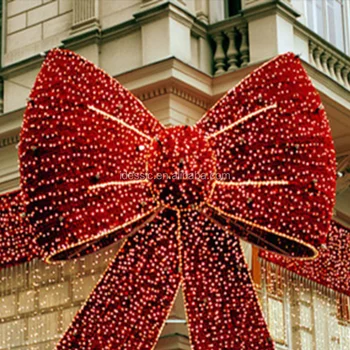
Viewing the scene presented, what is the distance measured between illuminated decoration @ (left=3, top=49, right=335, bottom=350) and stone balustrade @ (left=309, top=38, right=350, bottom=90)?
2105mm

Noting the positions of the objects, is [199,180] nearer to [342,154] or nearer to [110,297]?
[110,297]

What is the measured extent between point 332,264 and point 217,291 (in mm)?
2688

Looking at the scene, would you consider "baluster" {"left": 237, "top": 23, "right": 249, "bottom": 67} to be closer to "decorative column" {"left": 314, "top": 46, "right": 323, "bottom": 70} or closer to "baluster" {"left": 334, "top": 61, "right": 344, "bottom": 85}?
"decorative column" {"left": 314, "top": 46, "right": 323, "bottom": 70}

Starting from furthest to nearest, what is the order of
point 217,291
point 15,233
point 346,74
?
point 346,74 < point 15,233 < point 217,291

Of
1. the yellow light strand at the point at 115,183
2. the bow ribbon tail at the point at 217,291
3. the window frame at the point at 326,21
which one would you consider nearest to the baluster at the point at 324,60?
the window frame at the point at 326,21

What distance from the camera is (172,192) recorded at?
37.3 ft

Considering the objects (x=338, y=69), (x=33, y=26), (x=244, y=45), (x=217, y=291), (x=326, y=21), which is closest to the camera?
(x=217, y=291)

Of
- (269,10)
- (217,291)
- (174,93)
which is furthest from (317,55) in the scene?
(217,291)

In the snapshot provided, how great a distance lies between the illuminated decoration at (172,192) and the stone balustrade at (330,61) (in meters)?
2.11

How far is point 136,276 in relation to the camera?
1188 cm

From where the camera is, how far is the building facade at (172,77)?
12875 millimetres

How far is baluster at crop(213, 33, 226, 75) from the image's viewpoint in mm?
13266

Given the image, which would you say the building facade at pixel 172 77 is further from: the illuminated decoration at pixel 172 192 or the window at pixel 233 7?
the illuminated decoration at pixel 172 192

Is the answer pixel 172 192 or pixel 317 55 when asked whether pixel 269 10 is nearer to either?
pixel 317 55
